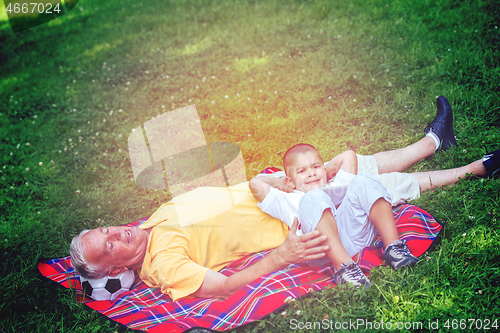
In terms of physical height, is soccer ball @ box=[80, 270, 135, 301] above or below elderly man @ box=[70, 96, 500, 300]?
below

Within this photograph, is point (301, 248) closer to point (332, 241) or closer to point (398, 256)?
point (332, 241)

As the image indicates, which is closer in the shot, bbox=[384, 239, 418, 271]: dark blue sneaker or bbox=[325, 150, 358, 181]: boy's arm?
bbox=[384, 239, 418, 271]: dark blue sneaker

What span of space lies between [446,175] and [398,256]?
1268 millimetres

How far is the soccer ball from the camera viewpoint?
9.73 feet

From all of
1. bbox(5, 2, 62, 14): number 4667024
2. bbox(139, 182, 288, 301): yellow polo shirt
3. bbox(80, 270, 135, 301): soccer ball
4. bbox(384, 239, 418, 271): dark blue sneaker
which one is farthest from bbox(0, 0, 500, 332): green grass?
bbox(5, 2, 62, 14): number 4667024

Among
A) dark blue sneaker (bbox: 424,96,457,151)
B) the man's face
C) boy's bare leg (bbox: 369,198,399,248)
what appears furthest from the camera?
dark blue sneaker (bbox: 424,96,457,151)

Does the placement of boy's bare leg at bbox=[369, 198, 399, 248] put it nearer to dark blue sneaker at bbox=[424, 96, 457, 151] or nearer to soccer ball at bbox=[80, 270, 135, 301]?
dark blue sneaker at bbox=[424, 96, 457, 151]

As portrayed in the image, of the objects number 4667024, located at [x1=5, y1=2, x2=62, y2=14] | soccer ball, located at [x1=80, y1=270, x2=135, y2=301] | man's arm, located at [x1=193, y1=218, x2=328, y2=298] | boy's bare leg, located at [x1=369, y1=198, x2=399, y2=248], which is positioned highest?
number 4667024, located at [x1=5, y1=2, x2=62, y2=14]

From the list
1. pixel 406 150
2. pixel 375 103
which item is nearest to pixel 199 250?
pixel 406 150

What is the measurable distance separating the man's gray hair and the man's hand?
1.56 m

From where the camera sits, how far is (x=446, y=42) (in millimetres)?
5160

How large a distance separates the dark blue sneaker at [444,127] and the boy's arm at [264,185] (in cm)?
185

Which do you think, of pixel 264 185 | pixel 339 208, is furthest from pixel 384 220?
pixel 264 185

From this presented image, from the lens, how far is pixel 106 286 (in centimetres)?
296
